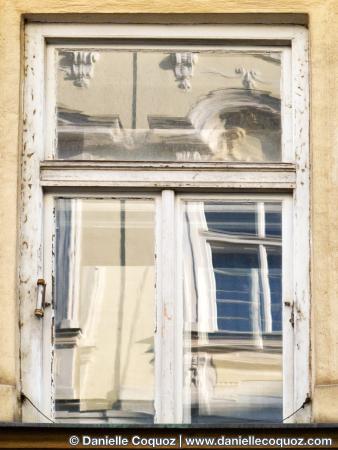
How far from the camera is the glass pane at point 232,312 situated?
7.68 meters

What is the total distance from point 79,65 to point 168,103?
398 mm

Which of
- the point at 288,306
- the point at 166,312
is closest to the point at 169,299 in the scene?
the point at 166,312

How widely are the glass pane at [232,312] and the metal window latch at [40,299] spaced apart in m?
0.56

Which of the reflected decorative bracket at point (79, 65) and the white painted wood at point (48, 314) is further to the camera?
the reflected decorative bracket at point (79, 65)

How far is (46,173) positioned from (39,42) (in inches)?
21.7

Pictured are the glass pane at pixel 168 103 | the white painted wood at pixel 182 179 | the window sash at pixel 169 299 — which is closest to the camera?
the window sash at pixel 169 299

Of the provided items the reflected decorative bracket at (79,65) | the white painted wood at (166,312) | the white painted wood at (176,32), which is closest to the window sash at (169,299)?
the white painted wood at (166,312)

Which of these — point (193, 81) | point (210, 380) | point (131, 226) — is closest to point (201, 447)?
point (210, 380)

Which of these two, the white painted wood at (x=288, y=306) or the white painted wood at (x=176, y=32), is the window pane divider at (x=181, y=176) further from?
the white painted wood at (x=176, y=32)

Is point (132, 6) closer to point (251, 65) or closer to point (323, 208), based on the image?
point (251, 65)

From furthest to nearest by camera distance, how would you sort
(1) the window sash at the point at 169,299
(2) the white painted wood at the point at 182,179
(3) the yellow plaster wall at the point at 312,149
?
(2) the white painted wood at the point at 182,179
(1) the window sash at the point at 169,299
(3) the yellow plaster wall at the point at 312,149

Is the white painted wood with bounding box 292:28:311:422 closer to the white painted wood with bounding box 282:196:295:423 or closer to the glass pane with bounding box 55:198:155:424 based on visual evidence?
the white painted wood with bounding box 282:196:295:423

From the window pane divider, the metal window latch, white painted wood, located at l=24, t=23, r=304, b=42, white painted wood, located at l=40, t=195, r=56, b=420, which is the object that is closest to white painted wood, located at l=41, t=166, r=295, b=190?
the window pane divider

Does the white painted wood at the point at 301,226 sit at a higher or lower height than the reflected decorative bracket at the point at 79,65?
lower
